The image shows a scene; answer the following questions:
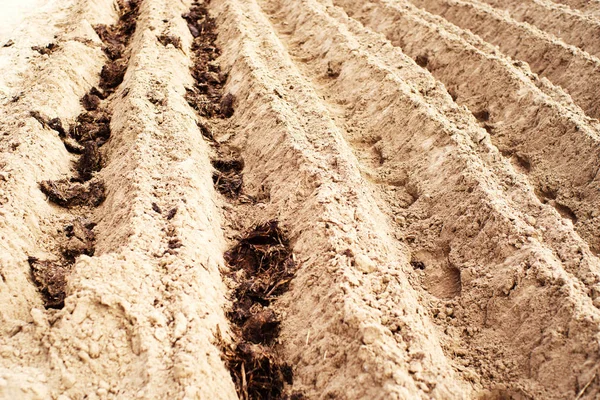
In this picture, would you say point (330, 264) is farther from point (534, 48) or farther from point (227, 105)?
point (534, 48)

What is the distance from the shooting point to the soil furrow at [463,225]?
277 centimetres

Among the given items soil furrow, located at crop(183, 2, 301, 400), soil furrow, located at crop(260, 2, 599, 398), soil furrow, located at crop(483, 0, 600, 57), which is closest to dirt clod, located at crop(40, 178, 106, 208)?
soil furrow, located at crop(183, 2, 301, 400)

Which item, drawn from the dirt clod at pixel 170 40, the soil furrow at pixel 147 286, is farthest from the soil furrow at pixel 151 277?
the dirt clod at pixel 170 40

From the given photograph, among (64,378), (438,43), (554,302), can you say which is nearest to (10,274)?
(64,378)

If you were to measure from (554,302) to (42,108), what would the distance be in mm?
4762

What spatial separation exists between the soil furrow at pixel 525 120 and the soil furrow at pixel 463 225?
489 millimetres

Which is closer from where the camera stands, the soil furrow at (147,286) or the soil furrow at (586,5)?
the soil furrow at (147,286)

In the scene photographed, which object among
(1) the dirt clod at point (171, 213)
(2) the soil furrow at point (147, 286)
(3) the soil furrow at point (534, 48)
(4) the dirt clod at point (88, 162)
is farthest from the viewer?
(3) the soil furrow at point (534, 48)

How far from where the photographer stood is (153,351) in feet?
8.12

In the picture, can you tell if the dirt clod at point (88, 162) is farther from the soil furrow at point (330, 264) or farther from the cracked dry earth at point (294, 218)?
the soil furrow at point (330, 264)

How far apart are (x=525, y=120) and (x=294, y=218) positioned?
3.01m

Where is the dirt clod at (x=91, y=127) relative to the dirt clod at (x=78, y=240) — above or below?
above

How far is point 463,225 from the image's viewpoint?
3.62 m

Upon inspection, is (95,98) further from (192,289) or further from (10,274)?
(192,289)
